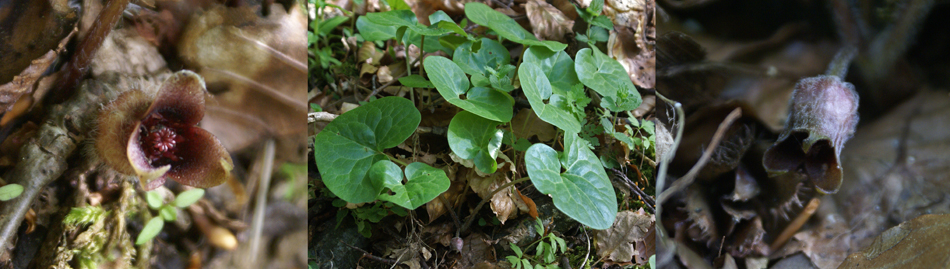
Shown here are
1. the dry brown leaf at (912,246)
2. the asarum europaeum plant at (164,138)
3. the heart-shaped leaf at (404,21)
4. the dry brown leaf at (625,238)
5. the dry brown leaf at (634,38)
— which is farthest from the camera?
the dry brown leaf at (634,38)

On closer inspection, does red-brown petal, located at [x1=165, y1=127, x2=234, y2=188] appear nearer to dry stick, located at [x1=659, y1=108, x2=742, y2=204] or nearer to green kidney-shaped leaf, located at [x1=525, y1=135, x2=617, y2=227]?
green kidney-shaped leaf, located at [x1=525, y1=135, x2=617, y2=227]

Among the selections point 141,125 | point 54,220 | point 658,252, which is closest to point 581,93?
point 658,252

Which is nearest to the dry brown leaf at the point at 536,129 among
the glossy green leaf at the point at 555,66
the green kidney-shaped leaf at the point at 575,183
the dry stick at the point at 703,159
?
the glossy green leaf at the point at 555,66

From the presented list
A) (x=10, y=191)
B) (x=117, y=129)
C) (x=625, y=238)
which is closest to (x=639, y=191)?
(x=625, y=238)

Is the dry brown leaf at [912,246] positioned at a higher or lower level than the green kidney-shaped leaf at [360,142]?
higher

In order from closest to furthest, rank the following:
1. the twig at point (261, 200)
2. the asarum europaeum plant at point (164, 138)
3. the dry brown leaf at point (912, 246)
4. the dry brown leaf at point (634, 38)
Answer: the dry brown leaf at point (912, 246), the asarum europaeum plant at point (164, 138), the twig at point (261, 200), the dry brown leaf at point (634, 38)

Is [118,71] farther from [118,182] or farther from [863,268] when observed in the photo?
[863,268]

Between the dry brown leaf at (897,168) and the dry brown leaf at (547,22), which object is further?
the dry brown leaf at (547,22)

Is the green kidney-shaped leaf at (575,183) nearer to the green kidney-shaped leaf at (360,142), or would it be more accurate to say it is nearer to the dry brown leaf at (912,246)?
the green kidney-shaped leaf at (360,142)
